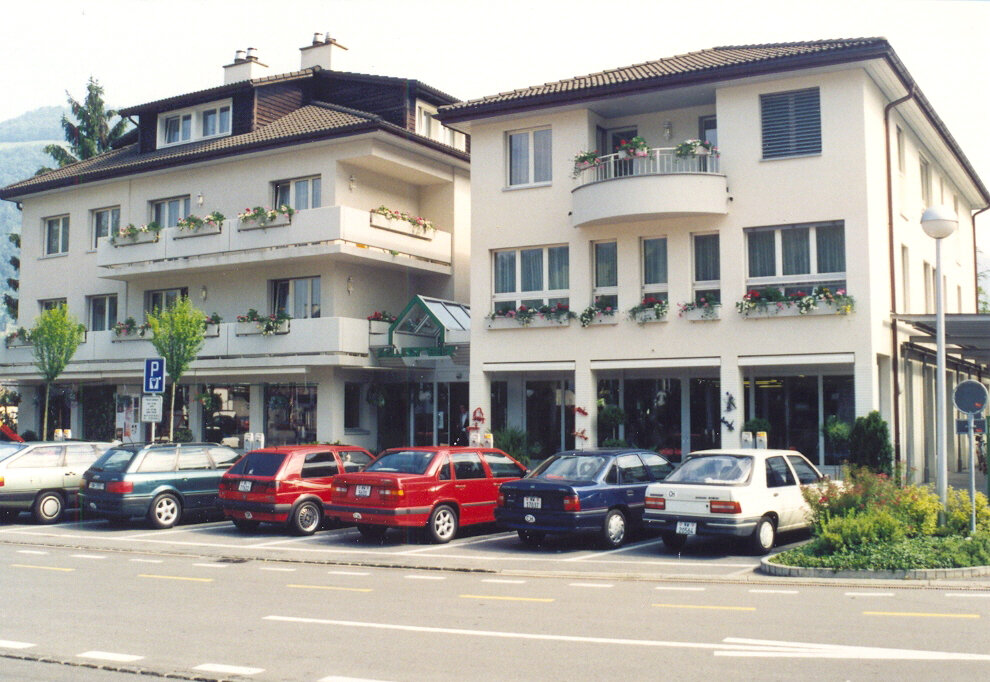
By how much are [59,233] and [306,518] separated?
22813mm

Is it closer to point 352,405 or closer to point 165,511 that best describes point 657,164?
point 352,405

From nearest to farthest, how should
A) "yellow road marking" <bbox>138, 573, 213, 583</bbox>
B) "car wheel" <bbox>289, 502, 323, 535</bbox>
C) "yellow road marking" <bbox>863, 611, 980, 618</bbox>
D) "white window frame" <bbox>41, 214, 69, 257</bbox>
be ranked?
"yellow road marking" <bbox>863, 611, 980, 618</bbox>
"yellow road marking" <bbox>138, 573, 213, 583</bbox>
"car wheel" <bbox>289, 502, 323, 535</bbox>
"white window frame" <bbox>41, 214, 69, 257</bbox>

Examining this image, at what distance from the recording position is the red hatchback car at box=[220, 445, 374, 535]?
17.6 meters

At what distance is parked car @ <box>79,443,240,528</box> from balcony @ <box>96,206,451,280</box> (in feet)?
28.8

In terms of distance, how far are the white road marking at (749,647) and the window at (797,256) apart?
46.7 feet

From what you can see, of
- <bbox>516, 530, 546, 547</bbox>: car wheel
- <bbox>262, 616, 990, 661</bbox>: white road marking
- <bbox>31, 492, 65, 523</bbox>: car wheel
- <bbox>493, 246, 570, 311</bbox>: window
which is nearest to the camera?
<bbox>262, 616, 990, 661</bbox>: white road marking

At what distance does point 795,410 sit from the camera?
22.6m

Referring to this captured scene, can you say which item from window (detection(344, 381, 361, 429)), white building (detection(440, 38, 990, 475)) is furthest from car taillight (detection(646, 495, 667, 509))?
window (detection(344, 381, 361, 429))

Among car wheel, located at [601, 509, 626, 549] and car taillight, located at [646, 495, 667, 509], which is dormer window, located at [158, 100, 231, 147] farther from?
car taillight, located at [646, 495, 667, 509]

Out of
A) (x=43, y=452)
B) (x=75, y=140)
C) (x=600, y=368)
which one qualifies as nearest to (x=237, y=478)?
(x=43, y=452)

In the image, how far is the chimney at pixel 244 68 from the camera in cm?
3522

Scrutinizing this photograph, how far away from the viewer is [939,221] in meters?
15.1

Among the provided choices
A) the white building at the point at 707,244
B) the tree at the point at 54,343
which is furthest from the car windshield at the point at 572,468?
the tree at the point at 54,343

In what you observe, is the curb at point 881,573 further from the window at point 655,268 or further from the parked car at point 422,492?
the window at point 655,268
